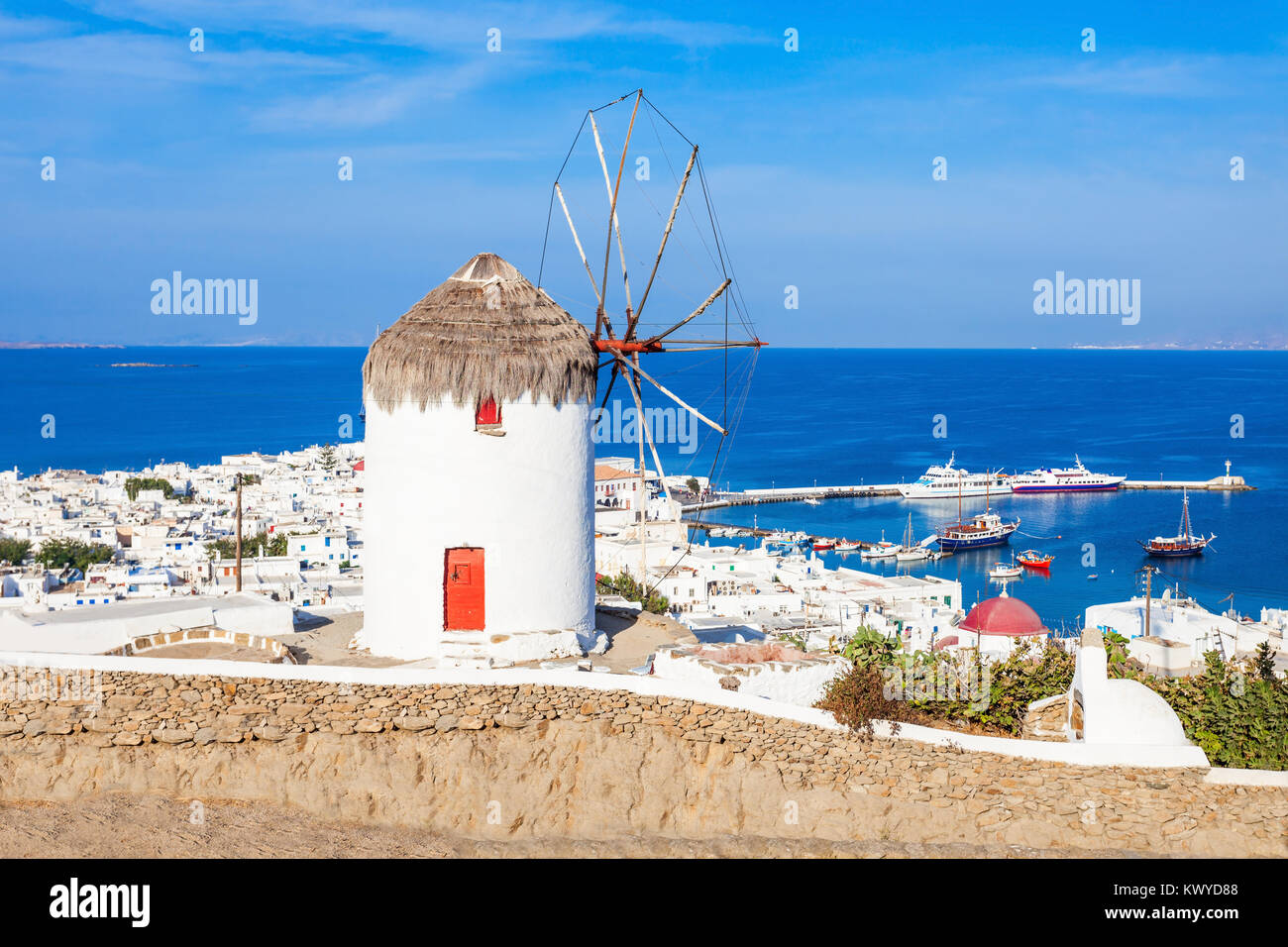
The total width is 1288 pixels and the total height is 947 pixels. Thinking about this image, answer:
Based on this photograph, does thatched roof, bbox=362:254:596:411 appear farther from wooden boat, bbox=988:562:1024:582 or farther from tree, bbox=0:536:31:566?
wooden boat, bbox=988:562:1024:582

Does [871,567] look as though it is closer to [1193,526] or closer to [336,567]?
[1193,526]

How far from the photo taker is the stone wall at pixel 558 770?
911 cm

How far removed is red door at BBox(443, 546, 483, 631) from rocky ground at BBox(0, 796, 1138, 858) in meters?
2.87

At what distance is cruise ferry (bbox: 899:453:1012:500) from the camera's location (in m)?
83.8

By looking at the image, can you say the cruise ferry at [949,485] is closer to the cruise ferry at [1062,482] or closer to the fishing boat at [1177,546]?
the cruise ferry at [1062,482]

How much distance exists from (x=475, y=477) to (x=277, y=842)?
393 centimetres

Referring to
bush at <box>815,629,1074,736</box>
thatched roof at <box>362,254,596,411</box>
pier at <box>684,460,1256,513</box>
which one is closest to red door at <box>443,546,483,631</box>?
thatched roof at <box>362,254,596,411</box>

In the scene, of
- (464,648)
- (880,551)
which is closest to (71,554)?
(880,551)

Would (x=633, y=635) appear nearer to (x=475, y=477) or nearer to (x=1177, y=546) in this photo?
(x=475, y=477)

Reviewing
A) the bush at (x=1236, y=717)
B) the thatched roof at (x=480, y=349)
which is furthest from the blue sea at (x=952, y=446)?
the bush at (x=1236, y=717)

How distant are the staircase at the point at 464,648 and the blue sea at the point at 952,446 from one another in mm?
6446
